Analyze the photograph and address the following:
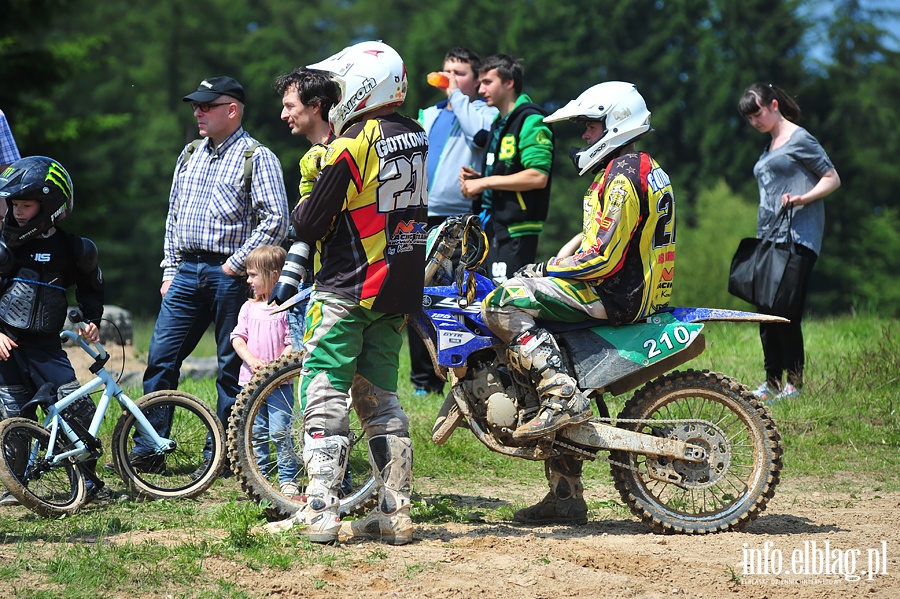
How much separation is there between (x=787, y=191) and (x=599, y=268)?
3.99 meters

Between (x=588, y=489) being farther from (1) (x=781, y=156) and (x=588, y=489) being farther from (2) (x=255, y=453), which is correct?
(1) (x=781, y=156)

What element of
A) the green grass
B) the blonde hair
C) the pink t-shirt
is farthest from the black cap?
the green grass

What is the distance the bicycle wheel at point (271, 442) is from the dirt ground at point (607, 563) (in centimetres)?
39

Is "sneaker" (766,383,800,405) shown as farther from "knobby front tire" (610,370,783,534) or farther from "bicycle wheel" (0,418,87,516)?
"bicycle wheel" (0,418,87,516)

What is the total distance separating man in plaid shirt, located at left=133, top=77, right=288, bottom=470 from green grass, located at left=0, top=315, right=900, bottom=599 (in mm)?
718

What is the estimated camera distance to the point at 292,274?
18.6 ft

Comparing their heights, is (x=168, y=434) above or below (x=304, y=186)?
below

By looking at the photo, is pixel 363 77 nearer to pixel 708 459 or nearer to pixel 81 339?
pixel 81 339

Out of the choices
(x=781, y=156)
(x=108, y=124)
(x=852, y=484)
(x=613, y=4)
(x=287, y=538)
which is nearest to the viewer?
(x=287, y=538)

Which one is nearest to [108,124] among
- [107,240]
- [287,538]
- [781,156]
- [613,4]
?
[107,240]

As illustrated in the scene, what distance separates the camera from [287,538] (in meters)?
5.46

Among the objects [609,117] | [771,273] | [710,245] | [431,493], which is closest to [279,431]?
[431,493]

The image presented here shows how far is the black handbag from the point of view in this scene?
9039mm

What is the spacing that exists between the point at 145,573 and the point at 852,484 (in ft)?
15.3
